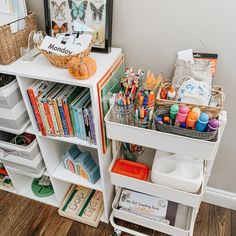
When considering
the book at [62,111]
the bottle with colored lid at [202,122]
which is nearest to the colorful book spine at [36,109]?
the book at [62,111]

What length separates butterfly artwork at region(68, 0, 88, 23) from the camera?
1027mm

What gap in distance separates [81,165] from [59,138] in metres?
0.23

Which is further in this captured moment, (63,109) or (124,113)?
(63,109)

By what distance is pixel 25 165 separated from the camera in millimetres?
1327

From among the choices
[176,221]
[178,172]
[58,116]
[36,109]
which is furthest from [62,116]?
[176,221]

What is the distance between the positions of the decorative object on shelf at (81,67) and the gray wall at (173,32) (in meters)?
0.29

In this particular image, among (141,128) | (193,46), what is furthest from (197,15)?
(141,128)

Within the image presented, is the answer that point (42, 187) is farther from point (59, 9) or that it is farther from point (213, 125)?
point (213, 125)

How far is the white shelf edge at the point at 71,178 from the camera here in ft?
4.23

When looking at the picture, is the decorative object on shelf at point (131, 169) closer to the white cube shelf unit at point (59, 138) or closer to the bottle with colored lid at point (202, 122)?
the white cube shelf unit at point (59, 138)

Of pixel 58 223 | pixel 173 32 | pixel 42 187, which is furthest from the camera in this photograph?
pixel 42 187

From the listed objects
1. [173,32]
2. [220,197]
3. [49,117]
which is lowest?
[220,197]

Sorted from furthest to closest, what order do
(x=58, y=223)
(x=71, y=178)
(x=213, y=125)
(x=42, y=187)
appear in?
(x=42, y=187) → (x=58, y=223) → (x=71, y=178) → (x=213, y=125)

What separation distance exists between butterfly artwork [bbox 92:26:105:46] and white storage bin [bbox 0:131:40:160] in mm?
580
